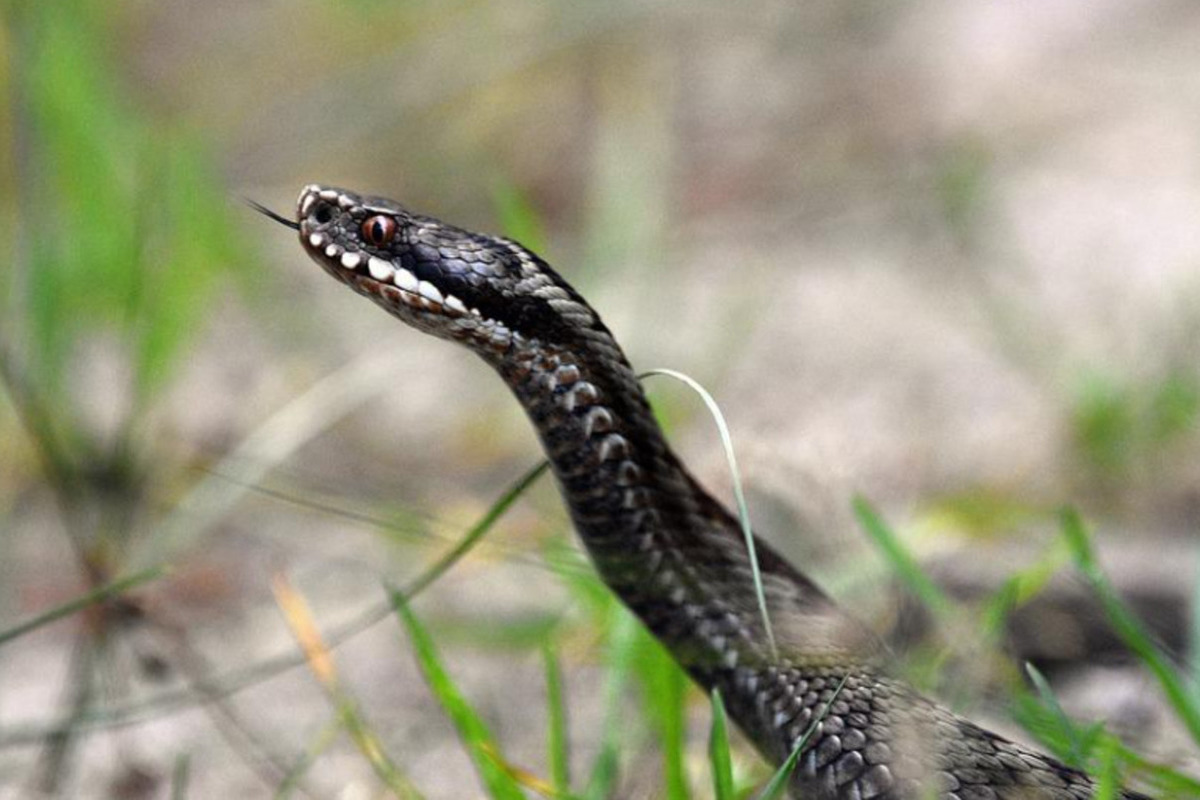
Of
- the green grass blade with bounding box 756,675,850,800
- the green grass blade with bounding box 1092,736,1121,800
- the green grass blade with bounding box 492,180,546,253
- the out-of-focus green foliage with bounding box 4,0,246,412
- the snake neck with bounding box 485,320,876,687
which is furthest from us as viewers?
the out-of-focus green foliage with bounding box 4,0,246,412

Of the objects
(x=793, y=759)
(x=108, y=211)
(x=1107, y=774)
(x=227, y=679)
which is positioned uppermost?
(x=108, y=211)

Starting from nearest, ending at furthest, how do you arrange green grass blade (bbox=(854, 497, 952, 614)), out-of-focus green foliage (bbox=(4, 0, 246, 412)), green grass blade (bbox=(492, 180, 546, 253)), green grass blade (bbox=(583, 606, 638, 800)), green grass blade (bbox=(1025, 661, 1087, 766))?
green grass blade (bbox=(1025, 661, 1087, 766)) → green grass blade (bbox=(583, 606, 638, 800)) → green grass blade (bbox=(854, 497, 952, 614)) → green grass blade (bbox=(492, 180, 546, 253)) → out-of-focus green foliage (bbox=(4, 0, 246, 412))

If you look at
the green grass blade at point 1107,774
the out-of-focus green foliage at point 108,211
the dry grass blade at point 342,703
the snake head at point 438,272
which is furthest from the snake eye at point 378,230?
the out-of-focus green foliage at point 108,211

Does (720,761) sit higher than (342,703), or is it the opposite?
(342,703)

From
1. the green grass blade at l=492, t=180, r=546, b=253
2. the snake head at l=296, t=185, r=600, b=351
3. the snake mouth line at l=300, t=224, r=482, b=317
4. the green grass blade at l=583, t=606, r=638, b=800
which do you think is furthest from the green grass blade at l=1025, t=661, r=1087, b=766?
the green grass blade at l=492, t=180, r=546, b=253

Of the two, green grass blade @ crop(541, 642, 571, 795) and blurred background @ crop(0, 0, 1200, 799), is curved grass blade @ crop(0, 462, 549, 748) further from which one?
green grass blade @ crop(541, 642, 571, 795)

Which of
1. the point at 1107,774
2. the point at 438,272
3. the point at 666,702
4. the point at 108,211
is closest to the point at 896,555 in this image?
the point at 666,702

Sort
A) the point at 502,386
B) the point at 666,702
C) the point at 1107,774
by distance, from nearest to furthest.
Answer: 1. the point at 1107,774
2. the point at 666,702
3. the point at 502,386

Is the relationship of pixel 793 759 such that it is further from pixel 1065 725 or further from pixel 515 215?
pixel 515 215
